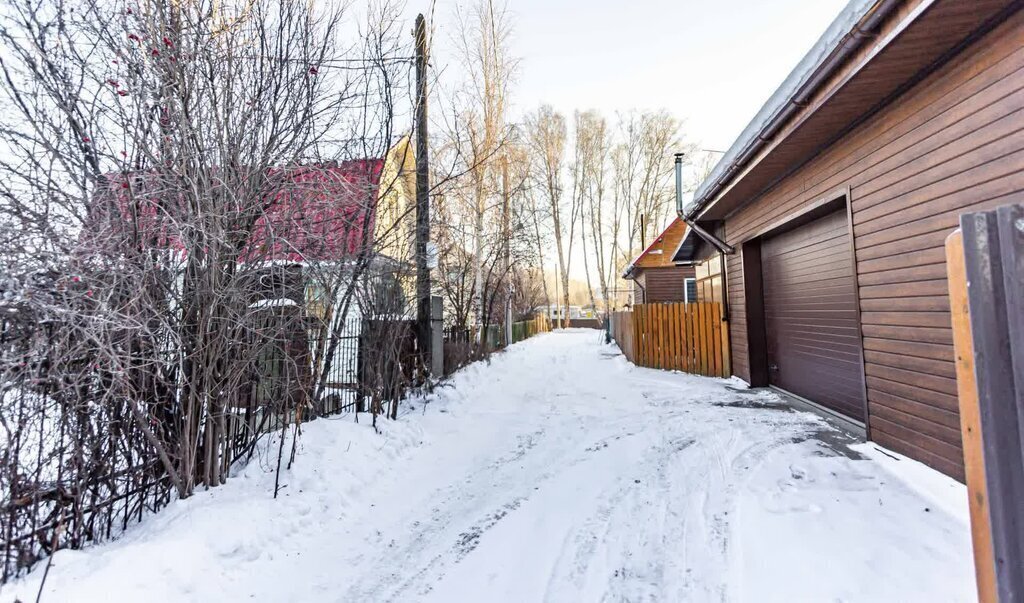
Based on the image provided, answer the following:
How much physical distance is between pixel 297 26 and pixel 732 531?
4851 mm

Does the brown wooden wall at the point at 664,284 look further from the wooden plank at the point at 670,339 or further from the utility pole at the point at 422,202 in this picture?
the utility pole at the point at 422,202

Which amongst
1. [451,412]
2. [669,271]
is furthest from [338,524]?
[669,271]

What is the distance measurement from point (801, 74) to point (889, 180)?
1248 millimetres

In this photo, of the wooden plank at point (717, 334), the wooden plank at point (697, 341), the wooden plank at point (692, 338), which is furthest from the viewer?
the wooden plank at point (692, 338)

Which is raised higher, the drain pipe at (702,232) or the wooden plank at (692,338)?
the drain pipe at (702,232)

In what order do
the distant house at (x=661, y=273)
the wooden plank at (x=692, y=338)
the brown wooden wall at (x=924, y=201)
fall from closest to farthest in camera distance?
the brown wooden wall at (x=924, y=201)
the wooden plank at (x=692, y=338)
the distant house at (x=661, y=273)

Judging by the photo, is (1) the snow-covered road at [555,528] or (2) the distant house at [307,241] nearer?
(1) the snow-covered road at [555,528]

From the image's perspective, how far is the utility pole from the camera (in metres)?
5.37

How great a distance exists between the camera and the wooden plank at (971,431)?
96 cm

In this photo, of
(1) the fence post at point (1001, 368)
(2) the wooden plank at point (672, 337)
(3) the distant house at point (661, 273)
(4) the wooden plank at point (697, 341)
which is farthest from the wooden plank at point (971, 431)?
(3) the distant house at point (661, 273)

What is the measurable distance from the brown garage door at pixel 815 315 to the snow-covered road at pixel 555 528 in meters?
0.93

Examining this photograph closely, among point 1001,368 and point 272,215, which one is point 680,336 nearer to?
point 272,215

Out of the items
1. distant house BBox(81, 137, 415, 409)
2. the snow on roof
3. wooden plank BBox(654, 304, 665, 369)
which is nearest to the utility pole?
distant house BBox(81, 137, 415, 409)

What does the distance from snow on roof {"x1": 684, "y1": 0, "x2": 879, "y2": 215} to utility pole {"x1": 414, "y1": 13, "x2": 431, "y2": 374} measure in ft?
12.7
